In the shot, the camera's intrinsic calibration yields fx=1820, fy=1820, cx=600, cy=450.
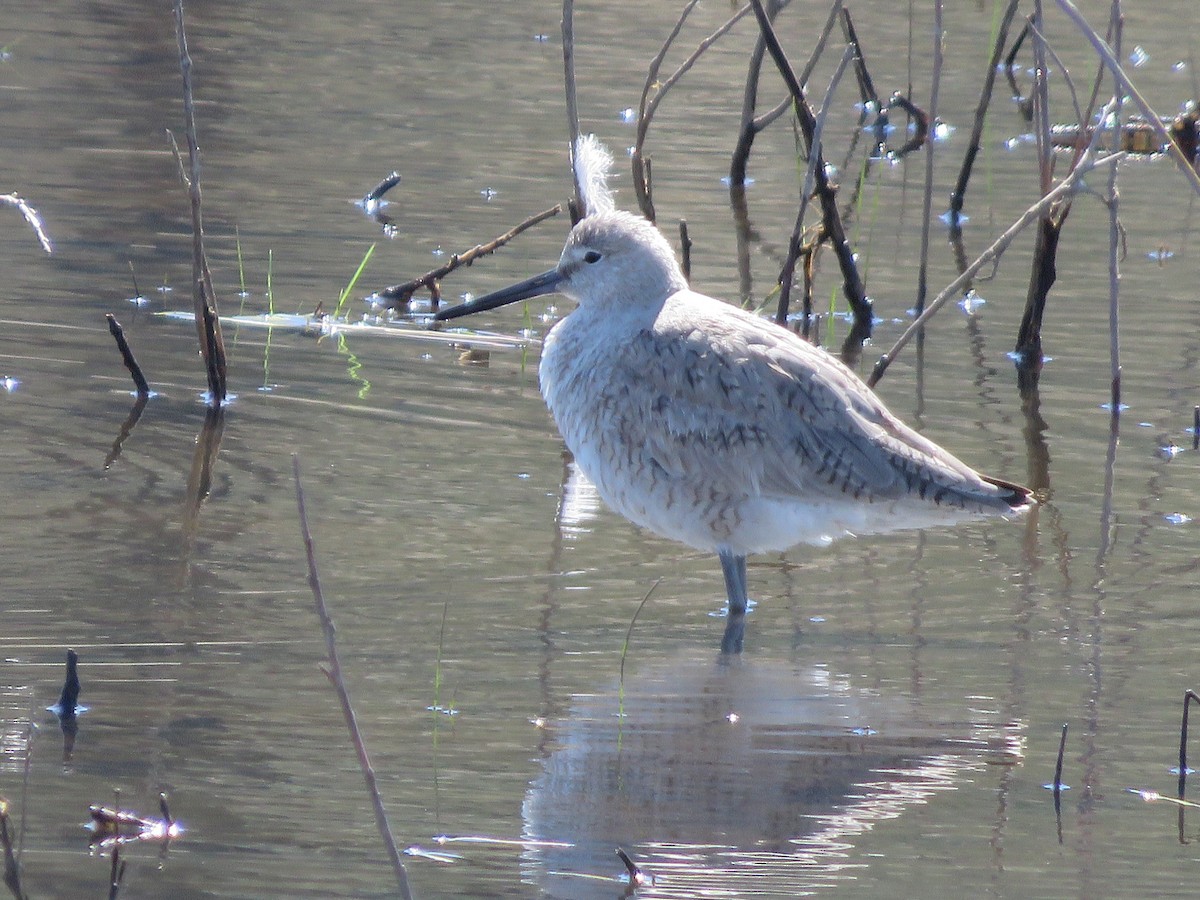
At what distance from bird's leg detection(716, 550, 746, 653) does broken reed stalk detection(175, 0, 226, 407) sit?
2.10 meters

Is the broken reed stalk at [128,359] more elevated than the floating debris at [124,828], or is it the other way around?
the broken reed stalk at [128,359]

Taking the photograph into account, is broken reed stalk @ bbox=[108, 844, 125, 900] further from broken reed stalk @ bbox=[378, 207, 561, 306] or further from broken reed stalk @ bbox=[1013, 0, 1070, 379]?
broken reed stalk @ bbox=[1013, 0, 1070, 379]

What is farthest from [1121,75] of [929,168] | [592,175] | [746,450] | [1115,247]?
[929,168]

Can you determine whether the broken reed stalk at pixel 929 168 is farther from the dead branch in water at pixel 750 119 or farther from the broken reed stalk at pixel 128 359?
the broken reed stalk at pixel 128 359

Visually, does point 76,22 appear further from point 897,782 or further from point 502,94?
point 897,782

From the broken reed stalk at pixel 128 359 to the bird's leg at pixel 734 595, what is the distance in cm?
241

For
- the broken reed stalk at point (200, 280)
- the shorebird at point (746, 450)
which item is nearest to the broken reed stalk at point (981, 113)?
A: the shorebird at point (746, 450)

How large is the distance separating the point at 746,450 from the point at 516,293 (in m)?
1.22

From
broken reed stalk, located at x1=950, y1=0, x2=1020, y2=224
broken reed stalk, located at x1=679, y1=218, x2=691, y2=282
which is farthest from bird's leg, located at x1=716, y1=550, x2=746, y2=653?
broken reed stalk, located at x1=950, y1=0, x2=1020, y2=224

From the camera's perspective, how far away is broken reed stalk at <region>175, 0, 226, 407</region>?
6016mm

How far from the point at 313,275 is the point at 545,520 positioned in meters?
2.78

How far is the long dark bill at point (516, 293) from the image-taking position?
5.62m

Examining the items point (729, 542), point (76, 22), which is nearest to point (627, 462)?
point (729, 542)

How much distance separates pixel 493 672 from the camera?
14.6ft
